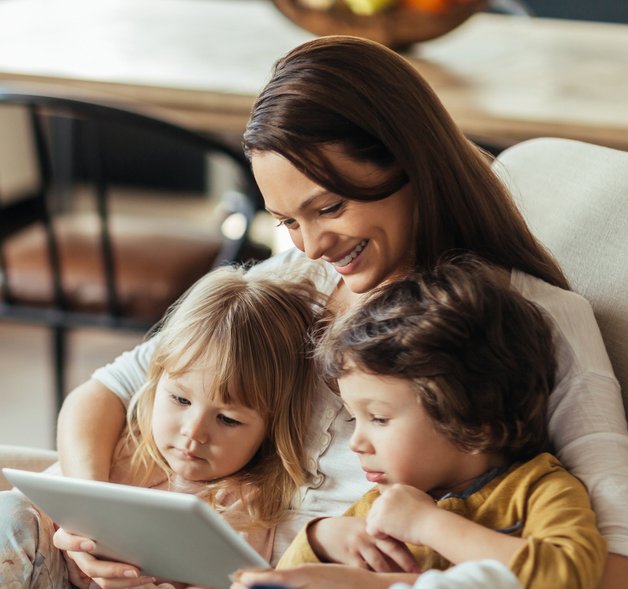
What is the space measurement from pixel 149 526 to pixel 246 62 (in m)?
1.77

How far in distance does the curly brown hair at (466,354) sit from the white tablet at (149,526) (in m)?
0.23

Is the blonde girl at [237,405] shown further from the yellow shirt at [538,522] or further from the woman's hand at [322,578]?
the woman's hand at [322,578]

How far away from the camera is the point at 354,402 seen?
46.2 inches

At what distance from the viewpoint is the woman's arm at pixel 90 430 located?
1.43m

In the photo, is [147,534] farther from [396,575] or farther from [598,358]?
[598,358]

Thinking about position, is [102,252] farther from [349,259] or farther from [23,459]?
[349,259]

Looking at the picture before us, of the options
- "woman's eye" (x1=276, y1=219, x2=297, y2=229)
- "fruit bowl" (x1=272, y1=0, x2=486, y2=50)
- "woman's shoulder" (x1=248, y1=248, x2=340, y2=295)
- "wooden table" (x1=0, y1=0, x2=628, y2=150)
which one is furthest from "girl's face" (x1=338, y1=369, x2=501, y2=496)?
"fruit bowl" (x1=272, y1=0, x2=486, y2=50)

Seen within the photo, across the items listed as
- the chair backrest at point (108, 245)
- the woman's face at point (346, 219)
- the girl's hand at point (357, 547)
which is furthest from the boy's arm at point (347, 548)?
the chair backrest at point (108, 245)

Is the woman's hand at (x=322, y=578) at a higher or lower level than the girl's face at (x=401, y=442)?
lower

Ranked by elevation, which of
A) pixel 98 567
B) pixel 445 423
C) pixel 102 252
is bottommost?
pixel 102 252

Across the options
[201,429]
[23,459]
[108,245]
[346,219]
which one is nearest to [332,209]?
[346,219]

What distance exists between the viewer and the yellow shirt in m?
1.01

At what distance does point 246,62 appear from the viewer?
269 centimetres

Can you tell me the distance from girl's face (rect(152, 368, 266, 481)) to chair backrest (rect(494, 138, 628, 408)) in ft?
1.41
